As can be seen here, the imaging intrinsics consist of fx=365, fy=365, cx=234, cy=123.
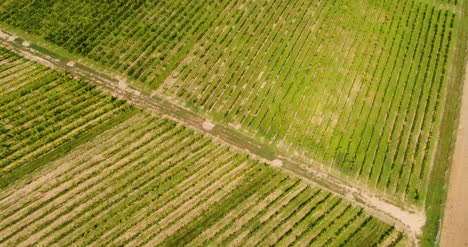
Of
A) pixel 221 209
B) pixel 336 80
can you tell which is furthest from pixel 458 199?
pixel 221 209

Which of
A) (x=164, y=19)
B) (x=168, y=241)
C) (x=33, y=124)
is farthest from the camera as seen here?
(x=164, y=19)

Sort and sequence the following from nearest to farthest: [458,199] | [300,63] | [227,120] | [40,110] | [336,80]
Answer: [458,199] → [227,120] → [40,110] → [336,80] → [300,63]

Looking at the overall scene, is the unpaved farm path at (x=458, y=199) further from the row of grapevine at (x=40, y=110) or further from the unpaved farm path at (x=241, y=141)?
the row of grapevine at (x=40, y=110)

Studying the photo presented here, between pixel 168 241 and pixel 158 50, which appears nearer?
pixel 168 241

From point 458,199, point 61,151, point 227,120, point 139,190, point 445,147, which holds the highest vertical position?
point 61,151

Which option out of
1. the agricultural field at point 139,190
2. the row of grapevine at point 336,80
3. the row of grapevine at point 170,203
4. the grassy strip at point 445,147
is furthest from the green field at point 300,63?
the row of grapevine at point 170,203

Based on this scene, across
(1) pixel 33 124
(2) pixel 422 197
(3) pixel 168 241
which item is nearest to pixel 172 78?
(1) pixel 33 124

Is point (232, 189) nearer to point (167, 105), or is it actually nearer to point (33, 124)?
point (167, 105)

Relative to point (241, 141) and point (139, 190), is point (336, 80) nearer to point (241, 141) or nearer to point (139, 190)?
point (241, 141)
